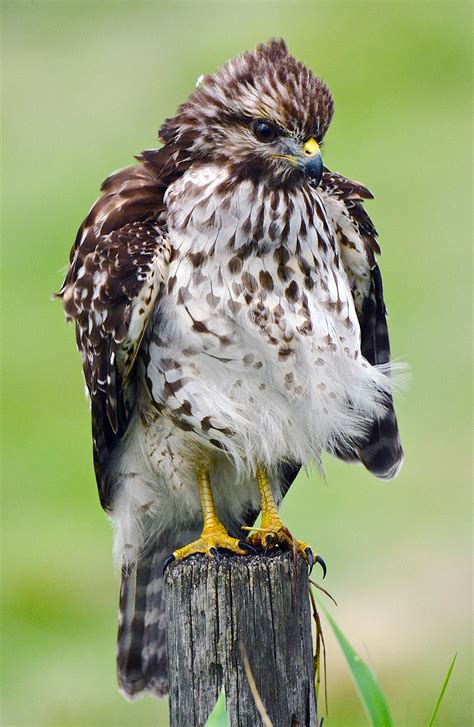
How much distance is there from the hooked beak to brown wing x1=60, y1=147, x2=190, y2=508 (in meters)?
0.50

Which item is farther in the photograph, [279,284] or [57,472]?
[57,472]

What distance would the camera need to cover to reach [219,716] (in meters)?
4.04

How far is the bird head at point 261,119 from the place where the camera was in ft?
15.6

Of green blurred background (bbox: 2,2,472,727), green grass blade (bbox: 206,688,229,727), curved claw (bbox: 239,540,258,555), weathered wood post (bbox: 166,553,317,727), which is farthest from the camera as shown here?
green blurred background (bbox: 2,2,472,727)

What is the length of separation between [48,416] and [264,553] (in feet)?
27.8

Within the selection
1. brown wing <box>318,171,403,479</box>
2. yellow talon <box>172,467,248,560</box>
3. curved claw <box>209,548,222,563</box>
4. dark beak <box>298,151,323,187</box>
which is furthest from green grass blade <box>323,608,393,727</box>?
dark beak <box>298,151,323,187</box>

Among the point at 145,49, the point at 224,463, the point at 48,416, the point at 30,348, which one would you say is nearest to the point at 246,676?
the point at 224,463

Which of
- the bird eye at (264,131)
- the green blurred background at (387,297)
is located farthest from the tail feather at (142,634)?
the green blurred background at (387,297)

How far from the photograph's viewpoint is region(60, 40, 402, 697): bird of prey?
4.86m

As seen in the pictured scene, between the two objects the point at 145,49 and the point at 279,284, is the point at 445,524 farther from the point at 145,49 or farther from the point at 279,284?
the point at 145,49

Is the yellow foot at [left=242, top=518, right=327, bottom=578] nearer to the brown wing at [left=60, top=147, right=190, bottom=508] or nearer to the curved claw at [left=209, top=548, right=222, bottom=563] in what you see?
the curved claw at [left=209, top=548, right=222, bottom=563]

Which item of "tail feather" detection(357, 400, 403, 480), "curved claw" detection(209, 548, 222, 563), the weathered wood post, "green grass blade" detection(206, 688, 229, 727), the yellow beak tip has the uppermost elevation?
the yellow beak tip

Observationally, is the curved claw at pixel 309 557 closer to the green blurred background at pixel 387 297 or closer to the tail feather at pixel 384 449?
the tail feather at pixel 384 449

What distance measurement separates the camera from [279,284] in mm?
4938
